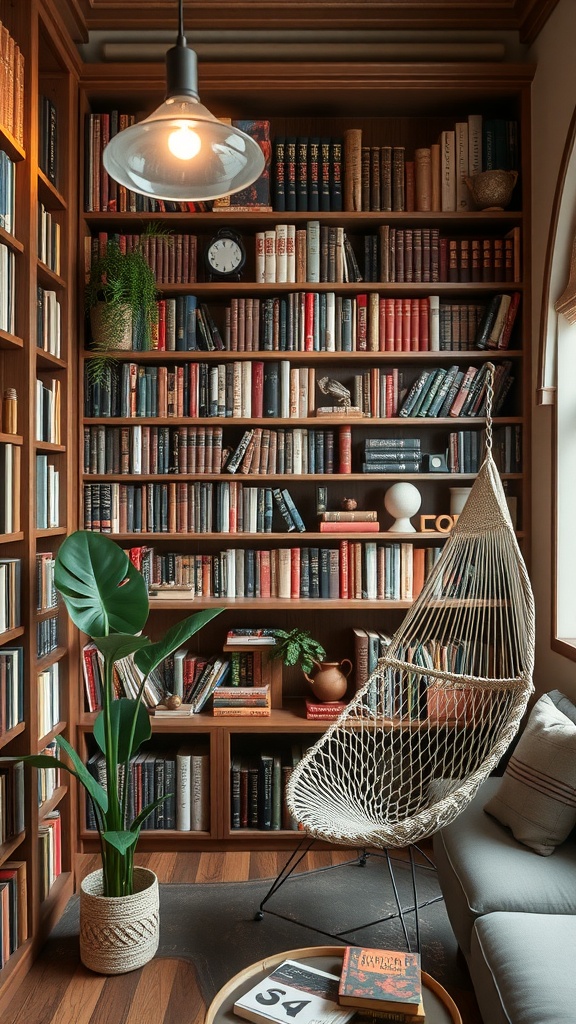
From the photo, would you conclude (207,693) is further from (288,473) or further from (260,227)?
(260,227)

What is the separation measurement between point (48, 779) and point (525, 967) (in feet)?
5.60

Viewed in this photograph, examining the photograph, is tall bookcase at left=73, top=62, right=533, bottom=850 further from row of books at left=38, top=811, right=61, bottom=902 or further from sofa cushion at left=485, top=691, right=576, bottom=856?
sofa cushion at left=485, top=691, right=576, bottom=856

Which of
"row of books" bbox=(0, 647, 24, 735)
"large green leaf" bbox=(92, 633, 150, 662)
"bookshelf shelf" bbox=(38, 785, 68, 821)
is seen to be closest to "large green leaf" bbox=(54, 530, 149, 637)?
"large green leaf" bbox=(92, 633, 150, 662)

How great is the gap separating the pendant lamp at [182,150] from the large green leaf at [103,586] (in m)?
1.13

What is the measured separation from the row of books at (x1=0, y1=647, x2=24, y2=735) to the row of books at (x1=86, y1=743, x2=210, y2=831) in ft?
2.67

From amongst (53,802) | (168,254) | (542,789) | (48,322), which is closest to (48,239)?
(48,322)

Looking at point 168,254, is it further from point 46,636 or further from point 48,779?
point 48,779

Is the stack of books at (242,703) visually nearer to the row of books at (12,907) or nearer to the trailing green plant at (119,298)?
the row of books at (12,907)

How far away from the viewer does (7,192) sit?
2350mm

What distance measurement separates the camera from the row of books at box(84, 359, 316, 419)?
3.22 m

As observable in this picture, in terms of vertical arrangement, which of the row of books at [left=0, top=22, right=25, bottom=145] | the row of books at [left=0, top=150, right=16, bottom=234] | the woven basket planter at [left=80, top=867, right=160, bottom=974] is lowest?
the woven basket planter at [left=80, top=867, right=160, bottom=974]

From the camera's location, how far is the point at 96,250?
10.5 ft

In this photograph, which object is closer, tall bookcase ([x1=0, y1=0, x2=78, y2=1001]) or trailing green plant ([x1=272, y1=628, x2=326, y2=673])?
tall bookcase ([x1=0, y1=0, x2=78, y2=1001])

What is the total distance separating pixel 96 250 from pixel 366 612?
1.84 m
